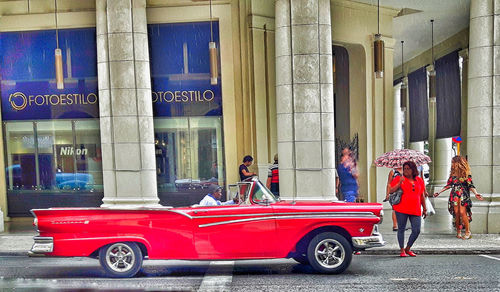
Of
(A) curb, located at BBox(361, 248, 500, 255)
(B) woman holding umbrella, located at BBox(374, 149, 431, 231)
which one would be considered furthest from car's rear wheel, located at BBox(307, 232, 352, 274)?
(B) woman holding umbrella, located at BBox(374, 149, 431, 231)

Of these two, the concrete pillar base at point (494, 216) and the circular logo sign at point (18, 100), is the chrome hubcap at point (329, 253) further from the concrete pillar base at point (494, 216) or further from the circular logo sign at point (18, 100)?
the circular logo sign at point (18, 100)

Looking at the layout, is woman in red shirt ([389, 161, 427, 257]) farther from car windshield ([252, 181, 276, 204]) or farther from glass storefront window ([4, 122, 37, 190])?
glass storefront window ([4, 122, 37, 190])

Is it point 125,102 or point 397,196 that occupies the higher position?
point 125,102

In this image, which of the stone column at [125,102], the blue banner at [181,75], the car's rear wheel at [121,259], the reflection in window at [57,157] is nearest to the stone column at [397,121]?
the blue banner at [181,75]

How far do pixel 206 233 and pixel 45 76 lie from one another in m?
8.89

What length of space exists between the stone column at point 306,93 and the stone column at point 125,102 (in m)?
3.25

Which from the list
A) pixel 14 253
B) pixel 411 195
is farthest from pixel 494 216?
pixel 14 253

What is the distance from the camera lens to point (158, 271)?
7.66m

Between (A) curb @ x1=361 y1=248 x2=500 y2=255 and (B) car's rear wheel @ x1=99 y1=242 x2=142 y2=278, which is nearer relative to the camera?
(B) car's rear wheel @ x1=99 y1=242 x2=142 y2=278

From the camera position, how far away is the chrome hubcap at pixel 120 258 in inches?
278

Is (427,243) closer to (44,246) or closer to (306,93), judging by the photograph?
(306,93)

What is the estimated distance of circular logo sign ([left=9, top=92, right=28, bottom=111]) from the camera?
44.0 feet

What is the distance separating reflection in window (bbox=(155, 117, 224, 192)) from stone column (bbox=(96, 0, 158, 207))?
2214mm

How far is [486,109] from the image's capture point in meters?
10.7
